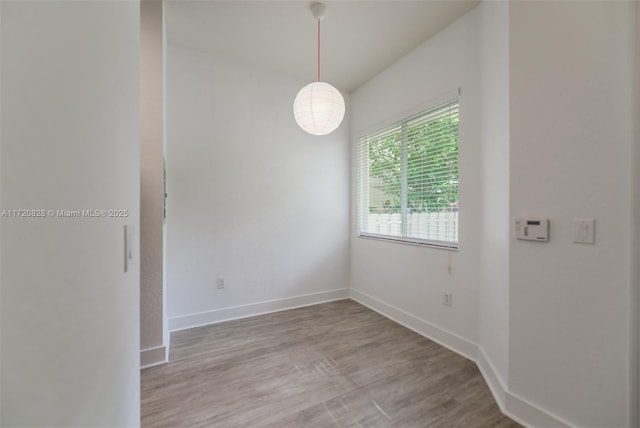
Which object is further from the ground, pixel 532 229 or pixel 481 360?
pixel 532 229

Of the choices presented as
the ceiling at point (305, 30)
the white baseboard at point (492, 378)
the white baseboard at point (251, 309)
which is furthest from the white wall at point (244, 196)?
the white baseboard at point (492, 378)

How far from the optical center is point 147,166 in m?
1.90

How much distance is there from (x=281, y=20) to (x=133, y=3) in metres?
1.77

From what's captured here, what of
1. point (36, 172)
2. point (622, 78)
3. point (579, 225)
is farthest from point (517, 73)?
point (36, 172)

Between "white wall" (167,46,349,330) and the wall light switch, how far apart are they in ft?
7.99

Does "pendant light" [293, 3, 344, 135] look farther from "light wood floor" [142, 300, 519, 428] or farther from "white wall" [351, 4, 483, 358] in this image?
"light wood floor" [142, 300, 519, 428]

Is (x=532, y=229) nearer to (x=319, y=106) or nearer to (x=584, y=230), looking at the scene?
(x=584, y=230)

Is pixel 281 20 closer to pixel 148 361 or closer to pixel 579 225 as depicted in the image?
pixel 579 225

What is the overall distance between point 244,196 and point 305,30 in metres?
1.72

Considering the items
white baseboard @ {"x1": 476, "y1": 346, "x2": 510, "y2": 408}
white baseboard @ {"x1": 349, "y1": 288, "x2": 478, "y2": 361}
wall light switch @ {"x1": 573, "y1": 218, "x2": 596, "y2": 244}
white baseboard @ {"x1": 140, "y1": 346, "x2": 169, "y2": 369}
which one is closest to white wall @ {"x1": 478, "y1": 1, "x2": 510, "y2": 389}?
white baseboard @ {"x1": 476, "y1": 346, "x2": 510, "y2": 408}

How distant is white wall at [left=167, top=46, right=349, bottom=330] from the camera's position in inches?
100

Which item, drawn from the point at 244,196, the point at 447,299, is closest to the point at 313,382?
the point at 447,299

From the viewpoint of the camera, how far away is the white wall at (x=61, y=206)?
0.27 m

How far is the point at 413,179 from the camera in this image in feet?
8.51
